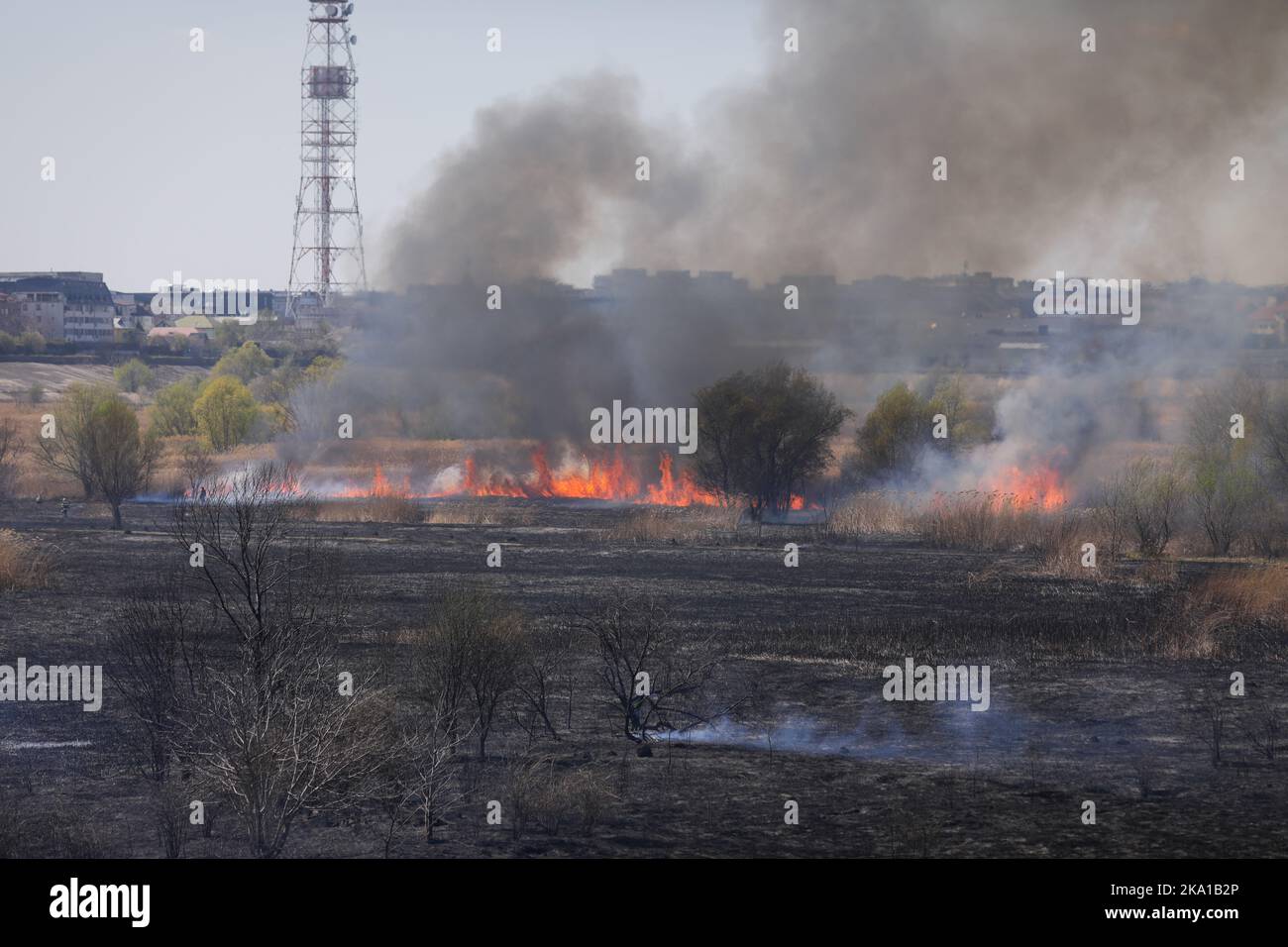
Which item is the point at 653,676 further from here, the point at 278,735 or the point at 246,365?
the point at 246,365

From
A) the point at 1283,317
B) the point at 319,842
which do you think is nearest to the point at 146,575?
the point at 319,842

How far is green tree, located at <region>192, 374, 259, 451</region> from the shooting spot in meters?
80.9

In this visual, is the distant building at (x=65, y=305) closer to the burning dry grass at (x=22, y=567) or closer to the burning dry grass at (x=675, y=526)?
the burning dry grass at (x=675, y=526)

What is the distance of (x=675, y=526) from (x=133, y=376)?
73234mm

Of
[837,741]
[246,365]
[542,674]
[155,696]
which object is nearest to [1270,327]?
[246,365]

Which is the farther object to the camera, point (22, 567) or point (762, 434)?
point (762, 434)

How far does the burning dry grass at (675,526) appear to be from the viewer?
169 ft

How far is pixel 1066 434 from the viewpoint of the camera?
204 feet

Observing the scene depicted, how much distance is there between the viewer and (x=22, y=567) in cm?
3672

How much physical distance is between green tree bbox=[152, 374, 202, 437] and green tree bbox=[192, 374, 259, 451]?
3241 mm

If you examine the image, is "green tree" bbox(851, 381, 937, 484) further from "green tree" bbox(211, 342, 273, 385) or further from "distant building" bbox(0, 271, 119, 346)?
"distant building" bbox(0, 271, 119, 346)

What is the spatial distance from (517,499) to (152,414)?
30492 mm
